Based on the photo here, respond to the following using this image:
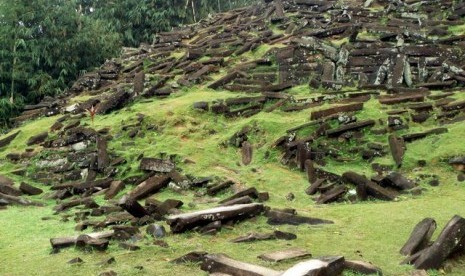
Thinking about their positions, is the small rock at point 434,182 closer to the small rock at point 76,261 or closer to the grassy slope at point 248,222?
the grassy slope at point 248,222

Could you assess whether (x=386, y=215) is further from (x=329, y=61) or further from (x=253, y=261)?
(x=329, y=61)

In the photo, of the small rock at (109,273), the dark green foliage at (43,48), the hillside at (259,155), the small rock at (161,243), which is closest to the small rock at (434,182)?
the hillside at (259,155)

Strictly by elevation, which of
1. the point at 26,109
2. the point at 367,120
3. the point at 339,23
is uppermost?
the point at 339,23

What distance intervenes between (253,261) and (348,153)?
253 inches

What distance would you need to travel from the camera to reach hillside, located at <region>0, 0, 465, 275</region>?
21.4 ft

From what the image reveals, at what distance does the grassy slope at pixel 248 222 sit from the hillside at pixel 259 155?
41 mm

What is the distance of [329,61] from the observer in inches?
701

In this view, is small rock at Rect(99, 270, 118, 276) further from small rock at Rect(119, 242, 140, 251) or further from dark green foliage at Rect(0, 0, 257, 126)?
dark green foliage at Rect(0, 0, 257, 126)

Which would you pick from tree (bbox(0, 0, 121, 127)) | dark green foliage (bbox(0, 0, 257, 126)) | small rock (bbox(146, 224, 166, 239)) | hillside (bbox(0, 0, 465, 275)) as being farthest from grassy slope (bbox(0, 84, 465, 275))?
tree (bbox(0, 0, 121, 127))


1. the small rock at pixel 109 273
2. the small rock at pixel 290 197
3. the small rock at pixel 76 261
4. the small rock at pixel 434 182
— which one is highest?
the small rock at pixel 109 273

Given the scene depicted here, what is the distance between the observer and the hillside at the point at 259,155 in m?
6.53

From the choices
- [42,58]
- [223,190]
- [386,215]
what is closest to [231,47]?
[42,58]

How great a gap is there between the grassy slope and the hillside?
0.13ft

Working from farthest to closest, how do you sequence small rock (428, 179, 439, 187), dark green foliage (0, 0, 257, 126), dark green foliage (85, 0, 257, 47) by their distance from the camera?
dark green foliage (85, 0, 257, 47), dark green foliage (0, 0, 257, 126), small rock (428, 179, 439, 187)
